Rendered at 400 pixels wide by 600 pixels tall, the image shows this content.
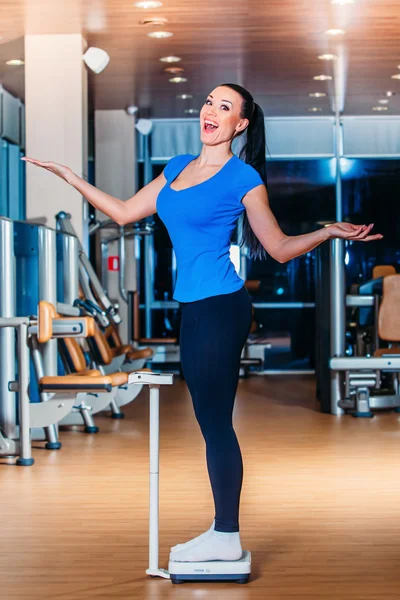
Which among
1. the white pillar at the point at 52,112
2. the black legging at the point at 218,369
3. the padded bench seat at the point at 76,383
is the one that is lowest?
the padded bench seat at the point at 76,383

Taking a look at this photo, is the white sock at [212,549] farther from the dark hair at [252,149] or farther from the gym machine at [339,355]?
the gym machine at [339,355]

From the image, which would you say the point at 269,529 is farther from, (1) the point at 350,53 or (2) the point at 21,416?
(1) the point at 350,53

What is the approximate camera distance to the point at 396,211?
1184 cm

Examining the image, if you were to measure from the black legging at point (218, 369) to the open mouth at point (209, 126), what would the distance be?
0.48m

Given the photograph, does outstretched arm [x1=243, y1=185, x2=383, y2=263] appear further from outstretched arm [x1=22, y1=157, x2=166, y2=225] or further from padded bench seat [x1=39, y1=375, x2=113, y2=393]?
padded bench seat [x1=39, y1=375, x2=113, y2=393]

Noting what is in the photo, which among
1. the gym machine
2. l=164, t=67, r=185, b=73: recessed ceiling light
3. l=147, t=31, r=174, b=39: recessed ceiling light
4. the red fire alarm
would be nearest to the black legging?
the gym machine

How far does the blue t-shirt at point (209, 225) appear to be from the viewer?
269 cm

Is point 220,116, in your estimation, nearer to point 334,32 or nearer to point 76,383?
point 76,383

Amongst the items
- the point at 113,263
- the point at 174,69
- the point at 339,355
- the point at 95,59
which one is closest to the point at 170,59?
the point at 174,69

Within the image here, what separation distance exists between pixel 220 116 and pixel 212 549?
1.30m

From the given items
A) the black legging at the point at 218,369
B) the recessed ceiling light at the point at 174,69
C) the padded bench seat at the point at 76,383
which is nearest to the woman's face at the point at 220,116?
the black legging at the point at 218,369

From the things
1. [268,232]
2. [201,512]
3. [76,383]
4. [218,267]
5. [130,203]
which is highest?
[130,203]

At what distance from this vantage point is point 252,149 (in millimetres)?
2867

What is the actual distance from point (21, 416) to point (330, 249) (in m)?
2.95
